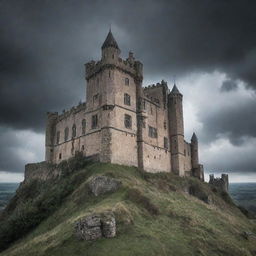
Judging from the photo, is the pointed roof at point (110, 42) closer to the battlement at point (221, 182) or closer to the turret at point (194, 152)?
the turret at point (194, 152)

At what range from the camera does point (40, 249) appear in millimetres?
31766

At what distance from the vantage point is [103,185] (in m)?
45.3

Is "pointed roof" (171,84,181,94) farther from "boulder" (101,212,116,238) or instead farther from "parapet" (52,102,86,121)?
"boulder" (101,212,116,238)

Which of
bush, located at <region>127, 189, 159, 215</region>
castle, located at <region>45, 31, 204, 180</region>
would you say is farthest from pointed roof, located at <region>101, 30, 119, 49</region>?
bush, located at <region>127, 189, 159, 215</region>

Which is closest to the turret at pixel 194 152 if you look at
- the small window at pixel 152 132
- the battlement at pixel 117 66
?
the small window at pixel 152 132

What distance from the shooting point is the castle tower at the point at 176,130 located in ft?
222

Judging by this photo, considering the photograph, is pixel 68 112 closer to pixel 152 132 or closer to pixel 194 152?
pixel 152 132

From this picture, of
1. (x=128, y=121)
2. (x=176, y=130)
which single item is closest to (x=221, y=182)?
(x=176, y=130)

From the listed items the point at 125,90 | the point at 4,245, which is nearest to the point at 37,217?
the point at 4,245

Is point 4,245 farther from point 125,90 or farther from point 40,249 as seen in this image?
point 125,90

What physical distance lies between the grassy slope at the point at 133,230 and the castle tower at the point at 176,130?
16.0 meters

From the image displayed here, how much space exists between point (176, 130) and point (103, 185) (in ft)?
94.2

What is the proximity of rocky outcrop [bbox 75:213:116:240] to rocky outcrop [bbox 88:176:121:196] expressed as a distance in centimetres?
1266

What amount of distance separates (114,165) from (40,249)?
22173mm
